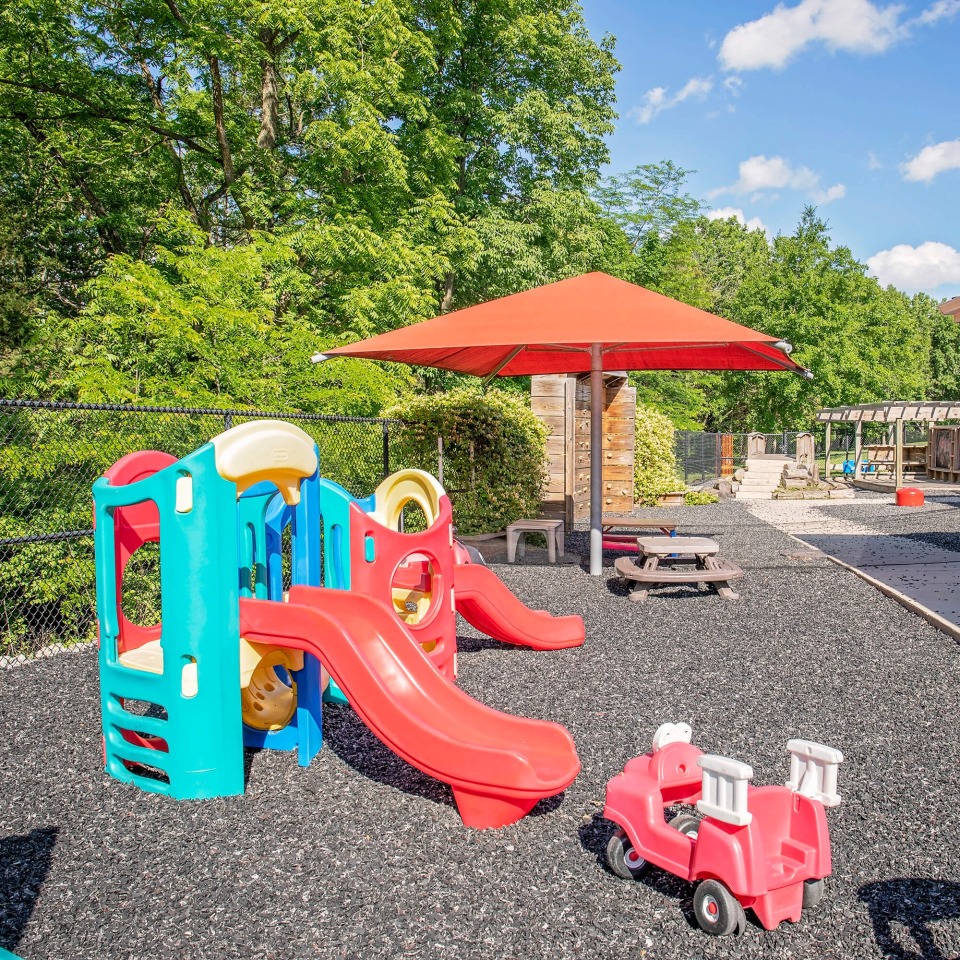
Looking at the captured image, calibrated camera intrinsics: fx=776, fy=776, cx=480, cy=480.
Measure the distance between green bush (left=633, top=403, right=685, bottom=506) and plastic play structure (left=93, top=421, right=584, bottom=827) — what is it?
13.5 m

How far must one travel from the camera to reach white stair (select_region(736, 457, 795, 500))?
69.5 ft

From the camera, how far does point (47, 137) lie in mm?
15820

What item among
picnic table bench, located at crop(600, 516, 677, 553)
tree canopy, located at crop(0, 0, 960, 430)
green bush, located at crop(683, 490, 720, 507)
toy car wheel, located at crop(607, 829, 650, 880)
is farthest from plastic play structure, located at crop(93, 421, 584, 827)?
green bush, located at crop(683, 490, 720, 507)

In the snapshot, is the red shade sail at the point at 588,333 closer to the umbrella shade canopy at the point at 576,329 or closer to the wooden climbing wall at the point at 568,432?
the umbrella shade canopy at the point at 576,329

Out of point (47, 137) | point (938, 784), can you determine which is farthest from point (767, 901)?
point (47, 137)

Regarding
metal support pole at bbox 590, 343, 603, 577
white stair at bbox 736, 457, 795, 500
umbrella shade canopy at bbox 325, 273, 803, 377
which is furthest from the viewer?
white stair at bbox 736, 457, 795, 500

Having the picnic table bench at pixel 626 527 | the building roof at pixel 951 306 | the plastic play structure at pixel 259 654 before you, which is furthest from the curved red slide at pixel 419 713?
the building roof at pixel 951 306

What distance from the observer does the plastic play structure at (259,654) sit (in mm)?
3049

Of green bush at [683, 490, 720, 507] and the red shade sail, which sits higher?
the red shade sail

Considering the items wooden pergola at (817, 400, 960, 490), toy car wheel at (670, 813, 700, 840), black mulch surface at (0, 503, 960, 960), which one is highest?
wooden pergola at (817, 400, 960, 490)

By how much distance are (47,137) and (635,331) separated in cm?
1497

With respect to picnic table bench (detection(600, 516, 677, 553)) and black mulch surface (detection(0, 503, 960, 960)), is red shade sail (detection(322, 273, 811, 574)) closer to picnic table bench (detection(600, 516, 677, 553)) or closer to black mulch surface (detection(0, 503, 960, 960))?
picnic table bench (detection(600, 516, 677, 553))

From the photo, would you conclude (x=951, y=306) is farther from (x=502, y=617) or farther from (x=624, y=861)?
(x=624, y=861)

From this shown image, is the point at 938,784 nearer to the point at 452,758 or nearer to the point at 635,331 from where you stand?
the point at 452,758
